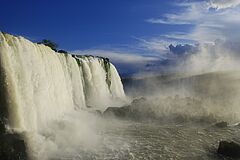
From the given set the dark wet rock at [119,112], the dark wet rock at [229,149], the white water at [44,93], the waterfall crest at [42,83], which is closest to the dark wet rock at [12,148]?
the white water at [44,93]

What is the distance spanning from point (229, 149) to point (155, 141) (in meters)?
4.44

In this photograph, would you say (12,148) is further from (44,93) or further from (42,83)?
(42,83)

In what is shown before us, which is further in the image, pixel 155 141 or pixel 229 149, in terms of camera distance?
pixel 155 141

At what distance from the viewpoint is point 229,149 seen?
20203 mm

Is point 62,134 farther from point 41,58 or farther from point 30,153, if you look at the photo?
point 41,58

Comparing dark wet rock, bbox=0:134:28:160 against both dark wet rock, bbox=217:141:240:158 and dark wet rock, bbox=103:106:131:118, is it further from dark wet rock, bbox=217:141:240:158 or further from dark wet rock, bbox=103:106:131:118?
dark wet rock, bbox=103:106:131:118

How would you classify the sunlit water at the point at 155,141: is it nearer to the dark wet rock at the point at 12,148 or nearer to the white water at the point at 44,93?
the white water at the point at 44,93

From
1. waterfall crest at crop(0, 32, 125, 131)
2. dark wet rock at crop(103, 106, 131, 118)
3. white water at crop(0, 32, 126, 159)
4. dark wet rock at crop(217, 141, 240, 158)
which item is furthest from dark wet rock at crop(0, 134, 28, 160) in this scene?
dark wet rock at crop(103, 106, 131, 118)

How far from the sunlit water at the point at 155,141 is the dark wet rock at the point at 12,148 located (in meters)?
Result: 1.78

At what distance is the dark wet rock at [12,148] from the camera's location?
17250mm

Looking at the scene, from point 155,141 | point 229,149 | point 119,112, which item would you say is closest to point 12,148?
point 155,141

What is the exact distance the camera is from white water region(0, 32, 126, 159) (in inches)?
792

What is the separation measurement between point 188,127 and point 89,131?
6.89 meters

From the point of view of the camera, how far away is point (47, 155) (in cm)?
1883
